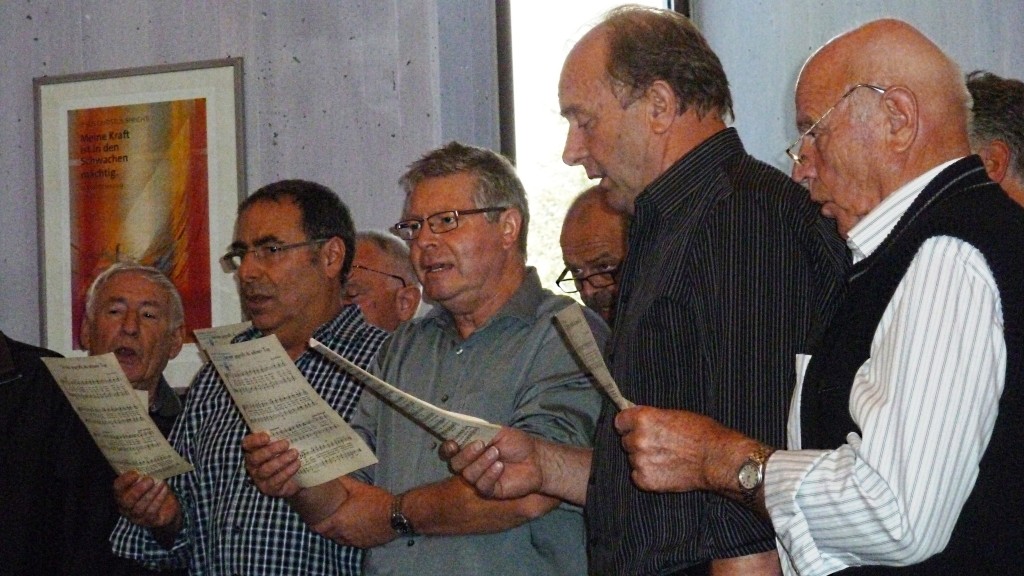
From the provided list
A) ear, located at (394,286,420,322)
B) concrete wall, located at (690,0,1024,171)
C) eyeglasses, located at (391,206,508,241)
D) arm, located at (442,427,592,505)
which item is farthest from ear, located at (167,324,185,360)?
concrete wall, located at (690,0,1024,171)

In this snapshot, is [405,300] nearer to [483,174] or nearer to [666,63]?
[483,174]

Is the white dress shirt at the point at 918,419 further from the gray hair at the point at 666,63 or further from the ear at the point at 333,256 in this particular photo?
the ear at the point at 333,256

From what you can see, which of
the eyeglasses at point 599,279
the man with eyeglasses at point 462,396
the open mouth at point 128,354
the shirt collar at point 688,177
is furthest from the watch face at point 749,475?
the open mouth at point 128,354

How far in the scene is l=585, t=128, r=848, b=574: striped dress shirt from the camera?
163cm

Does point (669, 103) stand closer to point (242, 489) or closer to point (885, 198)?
point (885, 198)

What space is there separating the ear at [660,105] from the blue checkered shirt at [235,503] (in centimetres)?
111

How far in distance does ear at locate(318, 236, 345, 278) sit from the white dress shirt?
1.84 meters

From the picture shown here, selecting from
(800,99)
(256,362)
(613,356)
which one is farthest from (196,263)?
(800,99)

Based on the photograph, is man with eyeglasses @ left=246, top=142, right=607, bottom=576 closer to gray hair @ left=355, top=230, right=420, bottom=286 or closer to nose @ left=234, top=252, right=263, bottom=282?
nose @ left=234, top=252, right=263, bottom=282

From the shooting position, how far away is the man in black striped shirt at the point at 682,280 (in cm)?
164

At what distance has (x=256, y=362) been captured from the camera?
2252 millimetres

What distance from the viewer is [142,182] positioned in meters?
4.07

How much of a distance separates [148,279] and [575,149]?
6.61 feet

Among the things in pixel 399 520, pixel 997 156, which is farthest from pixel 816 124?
pixel 399 520
